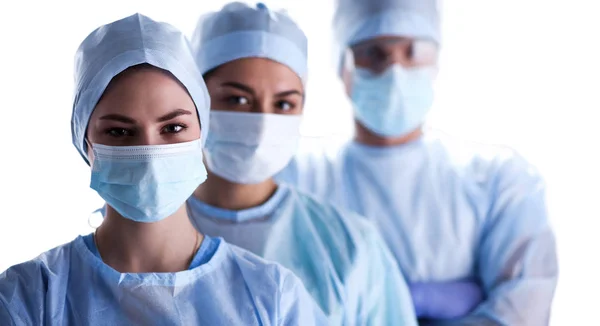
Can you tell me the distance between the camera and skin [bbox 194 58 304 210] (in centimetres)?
224

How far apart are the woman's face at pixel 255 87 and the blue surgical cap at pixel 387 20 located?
794mm

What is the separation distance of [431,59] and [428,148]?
36 centimetres

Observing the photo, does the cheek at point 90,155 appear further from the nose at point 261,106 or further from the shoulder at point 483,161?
the shoulder at point 483,161

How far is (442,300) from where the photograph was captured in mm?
2805

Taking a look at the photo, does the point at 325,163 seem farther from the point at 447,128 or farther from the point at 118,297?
the point at 118,297

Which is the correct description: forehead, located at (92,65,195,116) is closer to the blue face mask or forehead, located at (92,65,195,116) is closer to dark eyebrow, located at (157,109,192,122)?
dark eyebrow, located at (157,109,192,122)

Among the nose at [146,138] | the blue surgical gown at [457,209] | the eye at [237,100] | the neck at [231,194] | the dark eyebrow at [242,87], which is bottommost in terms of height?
the blue surgical gown at [457,209]

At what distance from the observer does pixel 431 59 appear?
304cm

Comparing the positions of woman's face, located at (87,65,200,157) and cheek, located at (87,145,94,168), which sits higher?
woman's face, located at (87,65,200,157)

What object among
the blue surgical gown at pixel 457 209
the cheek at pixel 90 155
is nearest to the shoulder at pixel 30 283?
the cheek at pixel 90 155

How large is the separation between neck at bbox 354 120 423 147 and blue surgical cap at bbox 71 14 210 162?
49.2 inches

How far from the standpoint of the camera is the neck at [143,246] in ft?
6.18

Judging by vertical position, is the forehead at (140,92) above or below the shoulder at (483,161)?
above

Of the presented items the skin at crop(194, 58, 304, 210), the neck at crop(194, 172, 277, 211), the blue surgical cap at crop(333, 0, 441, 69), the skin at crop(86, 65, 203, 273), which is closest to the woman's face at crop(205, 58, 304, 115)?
the skin at crop(194, 58, 304, 210)
